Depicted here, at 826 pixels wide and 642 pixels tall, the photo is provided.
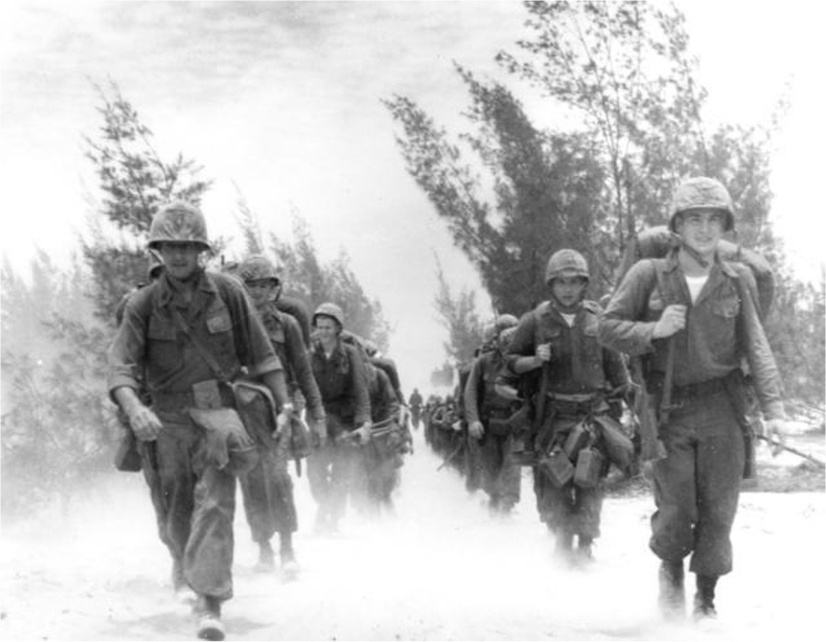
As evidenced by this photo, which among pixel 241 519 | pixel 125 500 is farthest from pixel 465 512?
pixel 125 500

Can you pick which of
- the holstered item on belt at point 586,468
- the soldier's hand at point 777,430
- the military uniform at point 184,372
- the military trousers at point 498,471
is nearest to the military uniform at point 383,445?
the military trousers at point 498,471

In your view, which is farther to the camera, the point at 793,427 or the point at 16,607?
the point at 793,427

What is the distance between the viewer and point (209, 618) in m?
5.82

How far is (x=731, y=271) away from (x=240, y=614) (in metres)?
3.26

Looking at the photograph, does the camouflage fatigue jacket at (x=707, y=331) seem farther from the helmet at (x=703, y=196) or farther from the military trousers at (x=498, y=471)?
the military trousers at (x=498, y=471)

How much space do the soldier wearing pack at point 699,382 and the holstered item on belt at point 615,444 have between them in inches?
88.1

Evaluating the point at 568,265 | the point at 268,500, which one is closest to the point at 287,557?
the point at 268,500

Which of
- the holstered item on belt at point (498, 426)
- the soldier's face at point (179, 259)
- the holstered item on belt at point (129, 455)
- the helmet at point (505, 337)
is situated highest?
the soldier's face at point (179, 259)

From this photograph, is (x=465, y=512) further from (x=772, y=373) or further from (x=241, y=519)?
(x=772, y=373)

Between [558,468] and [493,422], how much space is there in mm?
4238

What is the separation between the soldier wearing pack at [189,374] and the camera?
240 inches

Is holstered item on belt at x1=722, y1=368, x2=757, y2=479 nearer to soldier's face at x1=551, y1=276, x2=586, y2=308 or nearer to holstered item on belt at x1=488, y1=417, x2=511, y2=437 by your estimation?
soldier's face at x1=551, y1=276, x2=586, y2=308

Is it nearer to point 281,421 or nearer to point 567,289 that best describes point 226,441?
point 281,421

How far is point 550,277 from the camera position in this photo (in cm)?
909
